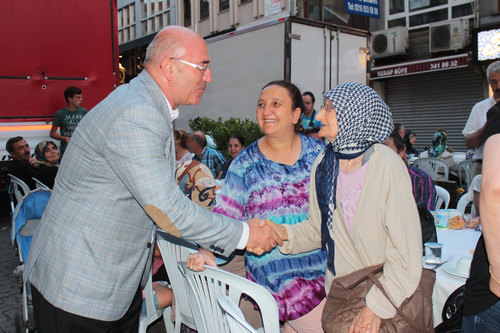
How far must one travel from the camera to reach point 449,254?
2.82m

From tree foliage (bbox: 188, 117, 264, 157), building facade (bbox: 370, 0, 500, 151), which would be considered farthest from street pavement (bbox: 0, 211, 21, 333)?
building facade (bbox: 370, 0, 500, 151)

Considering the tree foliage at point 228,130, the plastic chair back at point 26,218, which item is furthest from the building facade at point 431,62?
the plastic chair back at point 26,218

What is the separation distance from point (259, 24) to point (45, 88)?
4.15 meters

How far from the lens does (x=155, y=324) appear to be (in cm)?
400

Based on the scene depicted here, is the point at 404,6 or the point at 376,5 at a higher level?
the point at 404,6

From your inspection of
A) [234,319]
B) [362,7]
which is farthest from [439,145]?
[234,319]

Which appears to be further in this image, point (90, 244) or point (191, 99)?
point (191, 99)

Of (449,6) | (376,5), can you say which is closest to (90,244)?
(376,5)

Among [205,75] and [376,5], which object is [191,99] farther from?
[376,5]

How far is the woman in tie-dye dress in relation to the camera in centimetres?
230

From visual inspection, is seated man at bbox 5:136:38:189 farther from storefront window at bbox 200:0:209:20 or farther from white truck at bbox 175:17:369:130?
storefront window at bbox 200:0:209:20

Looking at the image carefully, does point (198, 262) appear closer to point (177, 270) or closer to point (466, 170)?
point (177, 270)

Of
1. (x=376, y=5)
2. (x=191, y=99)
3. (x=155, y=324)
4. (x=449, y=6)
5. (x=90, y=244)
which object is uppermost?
(x=449, y=6)

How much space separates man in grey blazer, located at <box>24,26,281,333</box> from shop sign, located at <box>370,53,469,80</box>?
1462 cm
